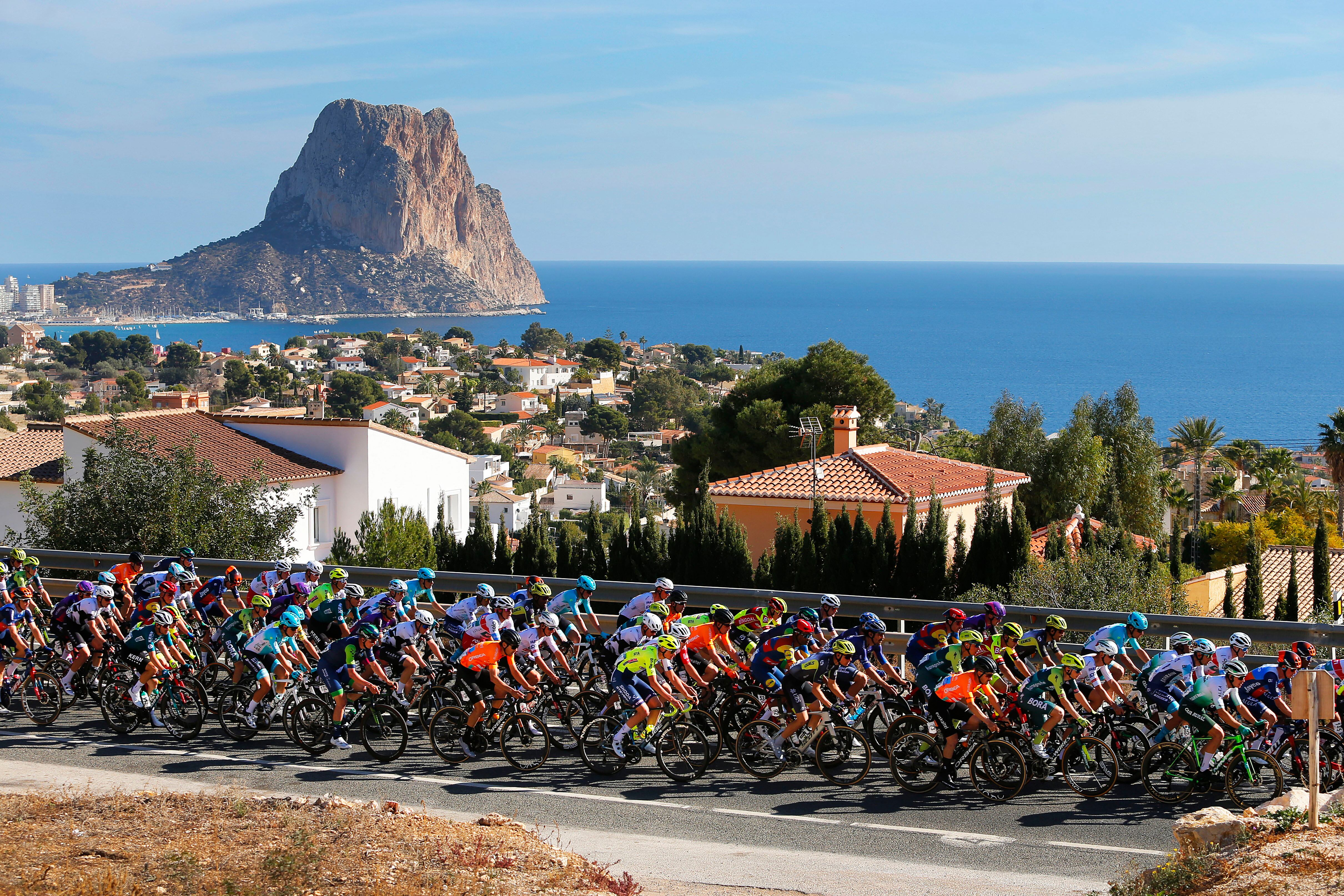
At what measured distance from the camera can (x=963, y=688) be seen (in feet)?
35.5

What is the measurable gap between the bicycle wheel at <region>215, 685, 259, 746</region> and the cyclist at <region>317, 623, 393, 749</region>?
3.58 feet

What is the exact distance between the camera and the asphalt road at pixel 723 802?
9727mm

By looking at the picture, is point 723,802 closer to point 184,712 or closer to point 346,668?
point 346,668

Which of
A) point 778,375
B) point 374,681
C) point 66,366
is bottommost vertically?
point 374,681

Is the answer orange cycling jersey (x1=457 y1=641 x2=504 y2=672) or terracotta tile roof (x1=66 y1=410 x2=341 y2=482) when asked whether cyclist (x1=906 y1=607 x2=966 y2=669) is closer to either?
orange cycling jersey (x1=457 y1=641 x2=504 y2=672)

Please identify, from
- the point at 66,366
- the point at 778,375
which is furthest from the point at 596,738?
the point at 66,366

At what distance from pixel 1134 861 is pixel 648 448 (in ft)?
446

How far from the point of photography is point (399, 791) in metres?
11.2

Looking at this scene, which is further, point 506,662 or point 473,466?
point 473,466

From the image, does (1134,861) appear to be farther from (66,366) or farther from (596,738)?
(66,366)

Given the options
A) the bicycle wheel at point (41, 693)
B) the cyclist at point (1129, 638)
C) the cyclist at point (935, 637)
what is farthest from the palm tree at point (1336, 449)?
the bicycle wheel at point (41, 693)

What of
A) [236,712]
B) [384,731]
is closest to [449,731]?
[384,731]

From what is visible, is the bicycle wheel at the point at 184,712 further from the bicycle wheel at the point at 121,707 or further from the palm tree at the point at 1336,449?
the palm tree at the point at 1336,449

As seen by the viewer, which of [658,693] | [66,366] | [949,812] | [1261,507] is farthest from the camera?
[66,366]
